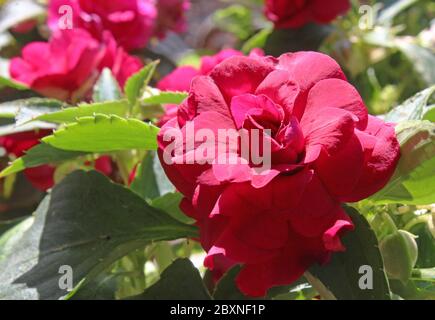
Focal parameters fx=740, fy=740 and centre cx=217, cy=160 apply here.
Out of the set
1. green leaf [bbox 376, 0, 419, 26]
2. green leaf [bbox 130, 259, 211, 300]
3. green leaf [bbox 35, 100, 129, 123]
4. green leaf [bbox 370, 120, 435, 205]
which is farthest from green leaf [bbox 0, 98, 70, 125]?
green leaf [bbox 376, 0, 419, 26]

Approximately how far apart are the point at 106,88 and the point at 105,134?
17 cm

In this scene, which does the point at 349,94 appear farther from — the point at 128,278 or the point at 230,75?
the point at 128,278

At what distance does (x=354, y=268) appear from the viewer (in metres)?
0.44

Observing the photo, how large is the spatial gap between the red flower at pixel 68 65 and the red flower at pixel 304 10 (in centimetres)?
21

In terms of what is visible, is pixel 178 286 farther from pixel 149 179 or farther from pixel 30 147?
pixel 30 147

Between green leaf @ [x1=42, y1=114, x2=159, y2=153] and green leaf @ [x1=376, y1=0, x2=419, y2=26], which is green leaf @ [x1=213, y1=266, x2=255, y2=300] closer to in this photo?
green leaf @ [x1=42, y1=114, x2=159, y2=153]

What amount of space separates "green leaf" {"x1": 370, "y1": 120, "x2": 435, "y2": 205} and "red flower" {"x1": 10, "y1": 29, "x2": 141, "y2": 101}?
35 centimetres

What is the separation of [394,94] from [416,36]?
0.10m

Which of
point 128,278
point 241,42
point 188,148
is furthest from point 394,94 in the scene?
point 188,148

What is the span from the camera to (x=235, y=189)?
1.32 ft

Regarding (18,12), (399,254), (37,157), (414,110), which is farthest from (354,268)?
(18,12)

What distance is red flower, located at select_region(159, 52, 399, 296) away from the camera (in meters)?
0.40

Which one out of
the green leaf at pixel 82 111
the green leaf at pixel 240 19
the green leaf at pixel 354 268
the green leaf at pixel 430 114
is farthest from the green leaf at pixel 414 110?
the green leaf at pixel 240 19

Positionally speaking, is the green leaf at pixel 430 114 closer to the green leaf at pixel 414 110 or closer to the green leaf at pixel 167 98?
the green leaf at pixel 414 110
